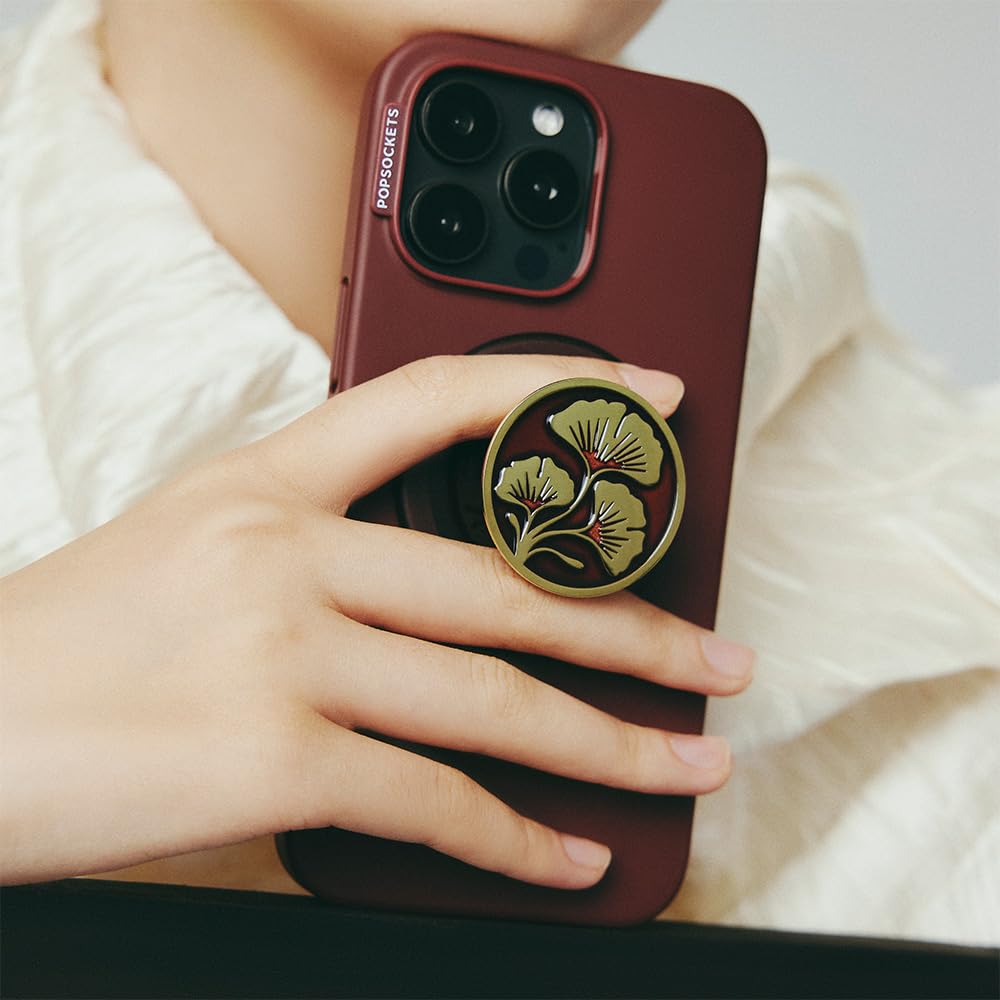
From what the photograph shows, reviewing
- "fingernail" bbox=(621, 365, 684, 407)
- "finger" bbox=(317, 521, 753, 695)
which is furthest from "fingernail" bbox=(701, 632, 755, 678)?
"fingernail" bbox=(621, 365, 684, 407)

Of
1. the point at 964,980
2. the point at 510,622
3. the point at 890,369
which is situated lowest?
the point at 964,980

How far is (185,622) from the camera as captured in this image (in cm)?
38

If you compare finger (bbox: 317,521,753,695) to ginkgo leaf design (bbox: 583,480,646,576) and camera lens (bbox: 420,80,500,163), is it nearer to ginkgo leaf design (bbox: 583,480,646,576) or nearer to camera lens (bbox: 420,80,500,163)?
ginkgo leaf design (bbox: 583,480,646,576)

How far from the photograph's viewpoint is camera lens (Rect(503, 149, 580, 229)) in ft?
1.50

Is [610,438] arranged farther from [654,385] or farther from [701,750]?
[701,750]

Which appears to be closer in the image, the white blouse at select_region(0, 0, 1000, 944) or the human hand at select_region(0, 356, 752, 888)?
the human hand at select_region(0, 356, 752, 888)

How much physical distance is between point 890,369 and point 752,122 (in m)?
0.39

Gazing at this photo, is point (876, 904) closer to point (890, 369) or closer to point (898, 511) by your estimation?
point (898, 511)

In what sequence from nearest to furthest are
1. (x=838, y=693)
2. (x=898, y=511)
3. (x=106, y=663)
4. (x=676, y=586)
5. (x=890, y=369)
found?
(x=106, y=663) → (x=676, y=586) → (x=838, y=693) → (x=898, y=511) → (x=890, y=369)

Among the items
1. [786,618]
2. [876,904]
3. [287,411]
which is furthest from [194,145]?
[876,904]

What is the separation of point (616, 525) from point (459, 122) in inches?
7.2

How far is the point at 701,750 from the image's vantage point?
1.51ft

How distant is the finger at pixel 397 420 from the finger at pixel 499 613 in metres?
0.02

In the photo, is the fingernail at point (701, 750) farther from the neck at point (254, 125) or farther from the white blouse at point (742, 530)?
the neck at point (254, 125)
